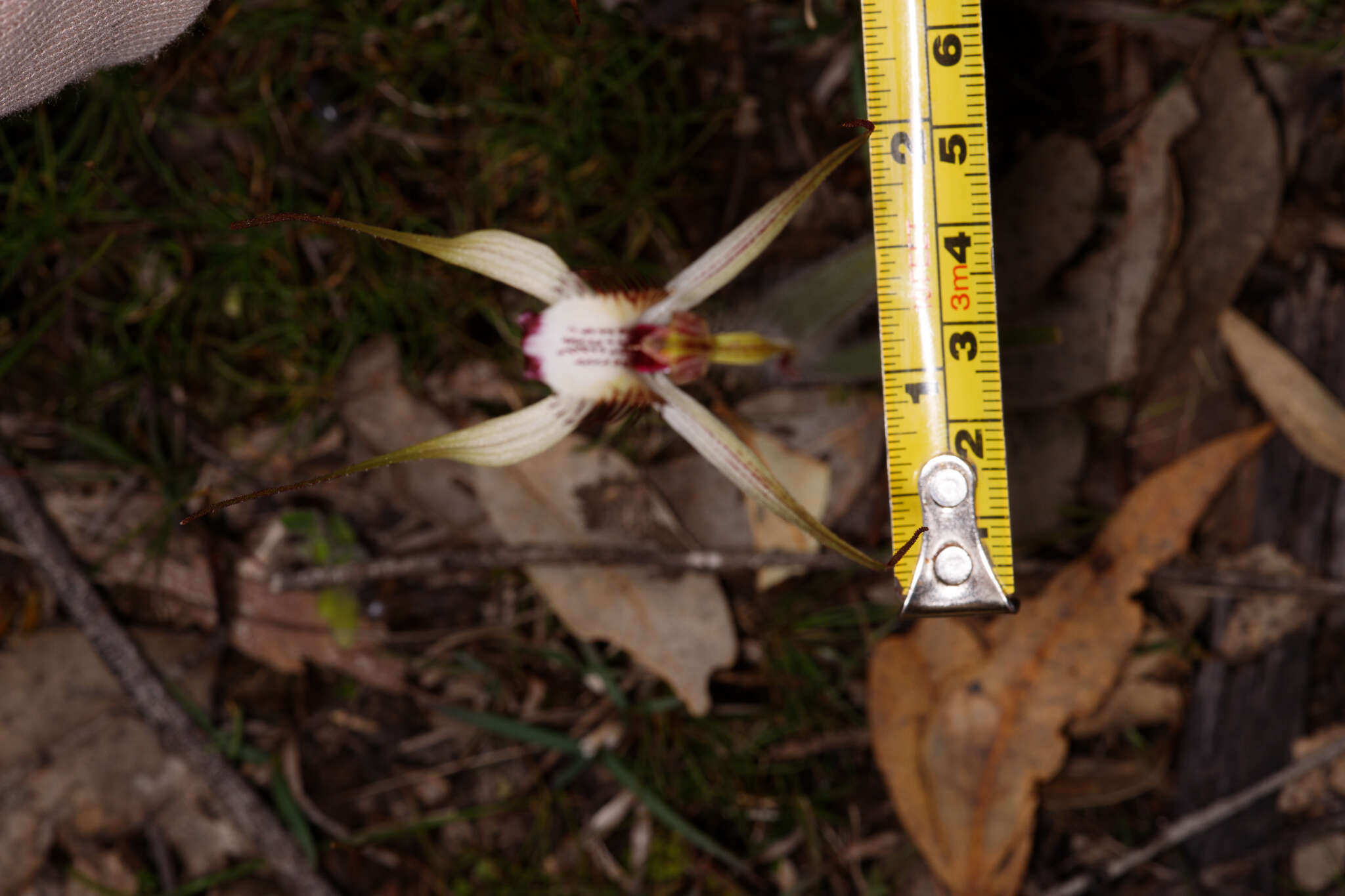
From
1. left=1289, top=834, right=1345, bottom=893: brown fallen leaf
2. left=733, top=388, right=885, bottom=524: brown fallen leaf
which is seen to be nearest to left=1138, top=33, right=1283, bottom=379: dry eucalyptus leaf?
left=733, top=388, right=885, bottom=524: brown fallen leaf

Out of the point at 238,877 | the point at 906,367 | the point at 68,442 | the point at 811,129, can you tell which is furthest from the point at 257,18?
the point at 238,877

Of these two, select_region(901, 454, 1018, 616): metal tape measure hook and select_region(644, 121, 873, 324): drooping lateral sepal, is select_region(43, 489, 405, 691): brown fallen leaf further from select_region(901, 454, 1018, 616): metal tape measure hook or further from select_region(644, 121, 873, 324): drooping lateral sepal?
select_region(901, 454, 1018, 616): metal tape measure hook

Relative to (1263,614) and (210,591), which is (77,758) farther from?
(1263,614)

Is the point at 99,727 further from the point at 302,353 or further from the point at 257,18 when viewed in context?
the point at 257,18

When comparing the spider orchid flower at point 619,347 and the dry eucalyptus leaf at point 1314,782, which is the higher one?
the spider orchid flower at point 619,347

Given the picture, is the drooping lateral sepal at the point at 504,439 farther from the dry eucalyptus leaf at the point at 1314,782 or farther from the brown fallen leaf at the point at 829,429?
the dry eucalyptus leaf at the point at 1314,782

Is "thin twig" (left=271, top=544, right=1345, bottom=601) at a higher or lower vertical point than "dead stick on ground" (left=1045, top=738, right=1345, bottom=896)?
higher

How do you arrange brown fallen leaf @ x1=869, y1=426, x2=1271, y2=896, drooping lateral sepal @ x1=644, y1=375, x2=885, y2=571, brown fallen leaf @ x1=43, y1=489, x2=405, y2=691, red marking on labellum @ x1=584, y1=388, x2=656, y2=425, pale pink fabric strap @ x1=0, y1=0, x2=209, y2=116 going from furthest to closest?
brown fallen leaf @ x1=43, y1=489, x2=405, y2=691 → brown fallen leaf @ x1=869, y1=426, x2=1271, y2=896 → red marking on labellum @ x1=584, y1=388, x2=656, y2=425 → drooping lateral sepal @ x1=644, y1=375, x2=885, y2=571 → pale pink fabric strap @ x1=0, y1=0, x2=209, y2=116

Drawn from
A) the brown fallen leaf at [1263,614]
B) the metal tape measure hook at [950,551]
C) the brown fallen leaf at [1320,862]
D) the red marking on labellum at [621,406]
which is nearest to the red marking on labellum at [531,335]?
the red marking on labellum at [621,406]
